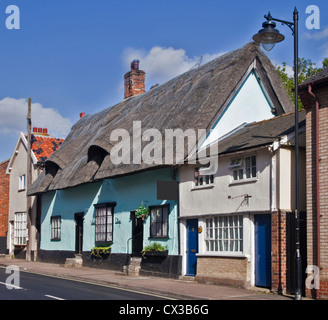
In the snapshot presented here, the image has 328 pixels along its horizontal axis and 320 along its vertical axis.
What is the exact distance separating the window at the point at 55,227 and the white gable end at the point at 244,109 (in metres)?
12.2

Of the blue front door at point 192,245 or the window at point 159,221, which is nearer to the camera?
the blue front door at point 192,245

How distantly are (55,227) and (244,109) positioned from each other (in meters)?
13.3

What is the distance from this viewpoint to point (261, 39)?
13.4 m

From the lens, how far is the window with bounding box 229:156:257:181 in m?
16.5

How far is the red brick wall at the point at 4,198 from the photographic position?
37.3 m

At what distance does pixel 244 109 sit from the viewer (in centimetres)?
2083

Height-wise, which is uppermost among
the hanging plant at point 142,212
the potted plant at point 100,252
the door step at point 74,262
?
the hanging plant at point 142,212

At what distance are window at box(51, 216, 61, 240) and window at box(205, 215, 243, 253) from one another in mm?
12642

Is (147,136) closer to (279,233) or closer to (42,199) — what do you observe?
(279,233)

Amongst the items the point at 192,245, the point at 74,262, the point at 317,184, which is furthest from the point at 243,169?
the point at 74,262

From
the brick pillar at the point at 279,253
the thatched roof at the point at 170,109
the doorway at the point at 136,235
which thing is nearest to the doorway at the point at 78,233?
the thatched roof at the point at 170,109

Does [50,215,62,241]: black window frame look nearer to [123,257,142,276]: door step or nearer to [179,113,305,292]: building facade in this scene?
[123,257,142,276]: door step

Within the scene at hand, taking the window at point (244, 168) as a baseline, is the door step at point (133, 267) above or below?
below

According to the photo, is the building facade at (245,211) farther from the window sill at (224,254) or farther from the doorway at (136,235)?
the doorway at (136,235)
